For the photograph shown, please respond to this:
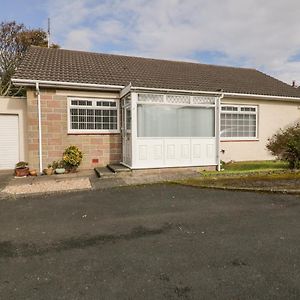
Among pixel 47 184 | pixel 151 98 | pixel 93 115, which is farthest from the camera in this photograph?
pixel 93 115

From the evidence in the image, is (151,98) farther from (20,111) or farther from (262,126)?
(262,126)

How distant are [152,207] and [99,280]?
131 inches

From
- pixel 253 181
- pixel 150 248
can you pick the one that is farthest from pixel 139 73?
pixel 150 248

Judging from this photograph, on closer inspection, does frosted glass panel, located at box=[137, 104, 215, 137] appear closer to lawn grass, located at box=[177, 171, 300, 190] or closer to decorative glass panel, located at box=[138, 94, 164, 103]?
decorative glass panel, located at box=[138, 94, 164, 103]

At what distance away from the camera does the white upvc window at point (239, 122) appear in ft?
47.0

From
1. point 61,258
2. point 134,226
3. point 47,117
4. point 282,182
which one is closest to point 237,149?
point 282,182

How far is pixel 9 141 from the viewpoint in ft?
41.2

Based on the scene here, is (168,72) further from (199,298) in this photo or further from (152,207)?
(199,298)

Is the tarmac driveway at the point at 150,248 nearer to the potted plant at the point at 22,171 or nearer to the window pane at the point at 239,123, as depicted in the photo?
the potted plant at the point at 22,171

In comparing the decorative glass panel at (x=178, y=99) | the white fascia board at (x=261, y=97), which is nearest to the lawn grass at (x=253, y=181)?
the decorative glass panel at (x=178, y=99)

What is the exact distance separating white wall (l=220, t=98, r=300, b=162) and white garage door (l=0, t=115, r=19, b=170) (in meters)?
9.49

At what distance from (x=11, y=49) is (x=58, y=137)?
18.5 meters

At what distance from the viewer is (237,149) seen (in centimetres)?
1463

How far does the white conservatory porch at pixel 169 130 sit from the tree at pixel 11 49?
56.9 ft
